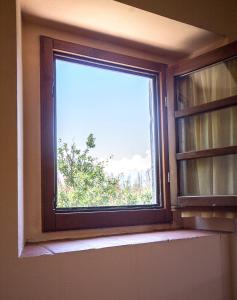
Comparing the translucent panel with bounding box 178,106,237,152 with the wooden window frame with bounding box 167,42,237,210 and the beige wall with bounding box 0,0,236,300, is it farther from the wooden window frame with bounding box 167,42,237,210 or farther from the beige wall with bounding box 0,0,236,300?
the beige wall with bounding box 0,0,236,300

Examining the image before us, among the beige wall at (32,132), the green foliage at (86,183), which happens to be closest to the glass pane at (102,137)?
the green foliage at (86,183)

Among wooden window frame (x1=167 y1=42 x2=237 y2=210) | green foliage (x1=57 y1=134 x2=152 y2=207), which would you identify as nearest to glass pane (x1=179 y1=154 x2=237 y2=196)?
wooden window frame (x1=167 y1=42 x2=237 y2=210)

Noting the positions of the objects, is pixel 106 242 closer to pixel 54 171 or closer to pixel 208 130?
pixel 54 171

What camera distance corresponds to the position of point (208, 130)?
6.52 ft

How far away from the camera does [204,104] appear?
1935 mm

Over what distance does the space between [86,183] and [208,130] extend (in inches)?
30.1

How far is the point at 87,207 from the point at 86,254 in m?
0.44

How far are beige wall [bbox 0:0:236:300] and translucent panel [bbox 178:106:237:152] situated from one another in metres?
0.53

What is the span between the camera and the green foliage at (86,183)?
1799 mm

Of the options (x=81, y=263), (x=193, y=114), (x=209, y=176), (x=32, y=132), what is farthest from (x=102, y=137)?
(x=81, y=263)

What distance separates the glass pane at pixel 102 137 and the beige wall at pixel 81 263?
0.19 meters

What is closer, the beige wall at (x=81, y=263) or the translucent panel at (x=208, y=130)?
the beige wall at (x=81, y=263)

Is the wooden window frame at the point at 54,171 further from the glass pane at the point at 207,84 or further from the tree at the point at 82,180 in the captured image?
the glass pane at the point at 207,84

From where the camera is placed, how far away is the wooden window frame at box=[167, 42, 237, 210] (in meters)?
1.82
